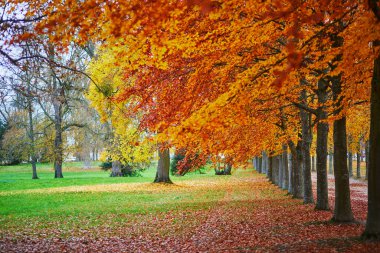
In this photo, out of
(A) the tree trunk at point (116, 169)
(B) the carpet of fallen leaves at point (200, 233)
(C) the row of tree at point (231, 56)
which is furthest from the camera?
(A) the tree trunk at point (116, 169)

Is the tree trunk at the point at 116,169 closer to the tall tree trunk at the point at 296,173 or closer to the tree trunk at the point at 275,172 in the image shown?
the tree trunk at the point at 275,172

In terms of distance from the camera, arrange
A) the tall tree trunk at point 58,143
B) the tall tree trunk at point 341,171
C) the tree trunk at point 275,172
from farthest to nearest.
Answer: the tall tree trunk at point 58,143 → the tree trunk at point 275,172 → the tall tree trunk at point 341,171

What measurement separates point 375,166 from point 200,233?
5434 mm

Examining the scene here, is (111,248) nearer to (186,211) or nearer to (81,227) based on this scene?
(81,227)

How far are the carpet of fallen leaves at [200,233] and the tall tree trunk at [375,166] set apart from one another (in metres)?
0.43

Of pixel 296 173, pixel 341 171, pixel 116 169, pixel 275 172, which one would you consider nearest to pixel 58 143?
pixel 116 169

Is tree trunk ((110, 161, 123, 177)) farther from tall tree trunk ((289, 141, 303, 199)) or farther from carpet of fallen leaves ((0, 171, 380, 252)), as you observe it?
carpet of fallen leaves ((0, 171, 380, 252))

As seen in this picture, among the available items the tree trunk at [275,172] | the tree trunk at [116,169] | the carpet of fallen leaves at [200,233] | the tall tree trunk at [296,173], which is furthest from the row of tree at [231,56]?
the tree trunk at [116,169]

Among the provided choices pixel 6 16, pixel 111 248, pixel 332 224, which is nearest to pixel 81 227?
pixel 111 248

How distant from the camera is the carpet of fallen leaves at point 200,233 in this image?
950cm

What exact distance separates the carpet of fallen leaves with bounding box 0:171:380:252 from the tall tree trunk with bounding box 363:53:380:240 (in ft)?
1.42

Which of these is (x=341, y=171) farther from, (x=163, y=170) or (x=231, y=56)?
(x=163, y=170)

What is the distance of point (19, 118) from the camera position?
48.8m

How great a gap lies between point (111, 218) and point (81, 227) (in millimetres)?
2112
